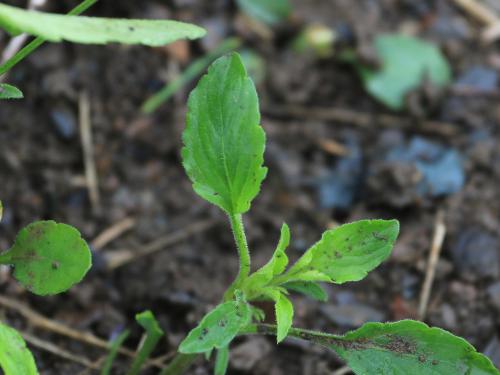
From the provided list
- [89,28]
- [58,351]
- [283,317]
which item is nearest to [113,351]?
[58,351]

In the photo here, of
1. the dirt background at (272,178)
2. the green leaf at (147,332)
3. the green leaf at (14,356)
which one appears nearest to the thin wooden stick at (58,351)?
the dirt background at (272,178)

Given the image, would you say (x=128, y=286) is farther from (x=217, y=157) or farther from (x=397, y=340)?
(x=397, y=340)

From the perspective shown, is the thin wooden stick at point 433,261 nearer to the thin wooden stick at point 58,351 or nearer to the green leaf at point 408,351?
the green leaf at point 408,351

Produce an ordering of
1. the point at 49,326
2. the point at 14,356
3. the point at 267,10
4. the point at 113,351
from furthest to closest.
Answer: the point at 267,10 → the point at 49,326 → the point at 113,351 → the point at 14,356

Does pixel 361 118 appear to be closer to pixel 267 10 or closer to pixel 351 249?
pixel 267 10

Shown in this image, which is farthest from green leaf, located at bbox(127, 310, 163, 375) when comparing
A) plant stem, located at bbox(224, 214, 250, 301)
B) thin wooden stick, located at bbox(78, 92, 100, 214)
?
thin wooden stick, located at bbox(78, 92, 100, 214)

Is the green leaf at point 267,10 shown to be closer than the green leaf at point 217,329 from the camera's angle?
No
